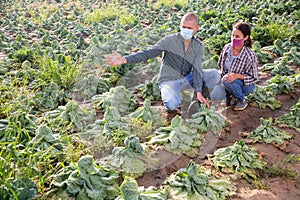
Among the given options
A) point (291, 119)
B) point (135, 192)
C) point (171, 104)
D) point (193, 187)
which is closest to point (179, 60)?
point (171, 104)

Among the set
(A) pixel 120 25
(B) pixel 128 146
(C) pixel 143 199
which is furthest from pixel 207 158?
(A) pixel 120 25

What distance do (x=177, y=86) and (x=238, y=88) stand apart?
845 millimetres

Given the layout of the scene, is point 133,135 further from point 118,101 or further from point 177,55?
point 177,55

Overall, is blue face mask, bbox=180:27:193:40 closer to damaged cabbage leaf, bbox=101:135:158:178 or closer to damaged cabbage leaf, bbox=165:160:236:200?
damaged cabbage leaf, bbox=101:135:158:178

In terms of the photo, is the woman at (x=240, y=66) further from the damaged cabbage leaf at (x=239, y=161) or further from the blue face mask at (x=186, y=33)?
the damaged cabbage leaf at (x=239, y=161)

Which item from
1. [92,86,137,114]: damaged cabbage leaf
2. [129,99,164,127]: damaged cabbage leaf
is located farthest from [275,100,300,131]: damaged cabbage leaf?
[92,86,137,114]: damaged cabbage leaf

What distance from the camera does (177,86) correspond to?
465cm

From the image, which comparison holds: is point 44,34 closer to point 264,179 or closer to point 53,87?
point 53,87

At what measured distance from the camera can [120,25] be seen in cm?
884

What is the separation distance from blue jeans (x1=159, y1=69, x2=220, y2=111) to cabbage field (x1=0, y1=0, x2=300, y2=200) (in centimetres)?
23

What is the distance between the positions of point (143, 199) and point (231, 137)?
1836 mm

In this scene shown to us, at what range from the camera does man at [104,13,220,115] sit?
4.35 metres

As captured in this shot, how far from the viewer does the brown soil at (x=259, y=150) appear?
330 centimetres

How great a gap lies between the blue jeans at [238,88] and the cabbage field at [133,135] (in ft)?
0.79
